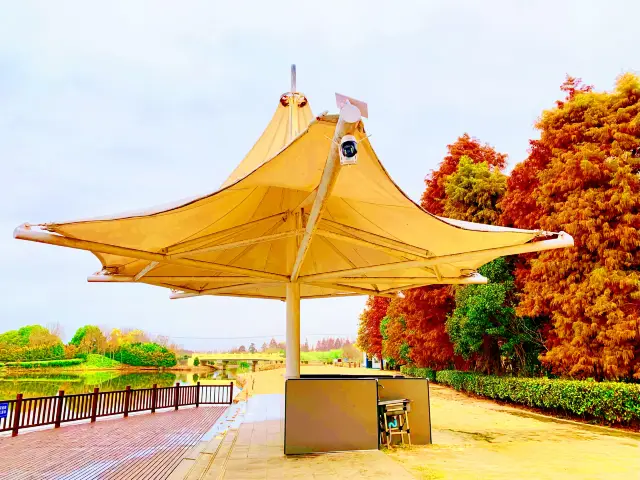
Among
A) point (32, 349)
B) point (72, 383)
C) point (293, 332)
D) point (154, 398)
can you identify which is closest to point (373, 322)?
point (154, 398)

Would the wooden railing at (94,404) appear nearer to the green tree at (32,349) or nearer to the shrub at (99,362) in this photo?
the green tree at (32,349)

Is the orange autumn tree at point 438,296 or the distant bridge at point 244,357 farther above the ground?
the orange autumn tree at point 438,296

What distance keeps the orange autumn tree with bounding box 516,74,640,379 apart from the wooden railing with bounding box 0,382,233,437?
1133cm

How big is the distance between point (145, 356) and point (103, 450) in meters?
52.4

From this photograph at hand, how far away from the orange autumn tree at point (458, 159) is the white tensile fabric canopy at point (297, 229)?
30.3ft

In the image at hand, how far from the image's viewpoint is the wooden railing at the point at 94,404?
9.74 m

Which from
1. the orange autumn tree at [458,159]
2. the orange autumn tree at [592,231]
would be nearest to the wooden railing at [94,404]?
the orange autumn tree at [592,231]

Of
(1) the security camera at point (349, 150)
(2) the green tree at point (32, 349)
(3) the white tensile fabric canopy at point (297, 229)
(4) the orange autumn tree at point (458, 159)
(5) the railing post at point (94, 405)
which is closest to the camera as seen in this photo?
(1) the security camera at point (349, 150)

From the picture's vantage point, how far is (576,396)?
32.3 feet

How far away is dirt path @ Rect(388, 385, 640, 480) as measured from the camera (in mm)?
5117

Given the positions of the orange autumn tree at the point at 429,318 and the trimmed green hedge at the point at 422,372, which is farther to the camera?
the trimmed green hedge at the point at 422,372

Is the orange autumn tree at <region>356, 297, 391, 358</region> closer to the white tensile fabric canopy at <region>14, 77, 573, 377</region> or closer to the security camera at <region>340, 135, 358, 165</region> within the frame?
the white tensile fabric canopy at <region>14, 77, 573, 377</region>

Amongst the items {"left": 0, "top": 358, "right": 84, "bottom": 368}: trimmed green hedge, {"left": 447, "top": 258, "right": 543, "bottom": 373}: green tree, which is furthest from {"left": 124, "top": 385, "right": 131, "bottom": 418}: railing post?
{"left": 0, "top": 358, "right": 84, "bottom": 368}: trimmed green hedge

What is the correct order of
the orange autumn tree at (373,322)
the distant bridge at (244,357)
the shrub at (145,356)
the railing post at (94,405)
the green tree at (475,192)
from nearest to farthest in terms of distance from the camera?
the railing post at (94,405), the green tree at (475,192), the orange autumn tree at (373,322), the shrub at (145,356), the distant bridge at (244,357)
